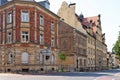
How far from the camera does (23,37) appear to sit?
131 feet

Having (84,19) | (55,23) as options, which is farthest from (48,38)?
(84,19)

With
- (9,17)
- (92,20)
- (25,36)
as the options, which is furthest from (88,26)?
(25,36)

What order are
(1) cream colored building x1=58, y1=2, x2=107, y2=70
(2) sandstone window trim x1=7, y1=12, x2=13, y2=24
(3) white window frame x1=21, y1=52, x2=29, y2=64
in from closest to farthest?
1. (3) white window frame x1=21, y1=52, x2=29, y2=64
2. (2) sandstone window trim x1=7, y1=12, x2=13, y2=24
3. (1) cream colored building x1=58, y1=2, x2=107, y2=70

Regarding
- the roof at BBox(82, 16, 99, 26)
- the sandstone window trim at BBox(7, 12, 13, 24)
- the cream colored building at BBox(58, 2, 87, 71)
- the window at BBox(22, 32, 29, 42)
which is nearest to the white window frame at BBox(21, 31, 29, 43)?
the window at BBox(22, 32, 29, 42)

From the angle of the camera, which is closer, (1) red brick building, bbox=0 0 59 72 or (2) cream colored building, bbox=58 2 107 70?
(1) red brick building, bbox=0 0 59 72

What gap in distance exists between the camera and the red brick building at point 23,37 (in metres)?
39.0

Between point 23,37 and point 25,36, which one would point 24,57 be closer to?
point 23,37

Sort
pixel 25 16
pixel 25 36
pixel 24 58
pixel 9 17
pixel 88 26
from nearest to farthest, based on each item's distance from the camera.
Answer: pixel 24 58, pixel 25 36, pixel 25 16, pixel 9 17, pixel 88 26

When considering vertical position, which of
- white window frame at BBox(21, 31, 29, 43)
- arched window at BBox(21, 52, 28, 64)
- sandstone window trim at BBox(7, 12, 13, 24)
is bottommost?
arched window at BBox(21, 52, 28, 64)

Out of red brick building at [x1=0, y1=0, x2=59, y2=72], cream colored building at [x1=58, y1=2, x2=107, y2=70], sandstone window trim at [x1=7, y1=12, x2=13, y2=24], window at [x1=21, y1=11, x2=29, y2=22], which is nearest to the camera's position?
red brick building at [x1=0, y1=0, x2=59, y2=72]

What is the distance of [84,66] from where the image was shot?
63.3 meters

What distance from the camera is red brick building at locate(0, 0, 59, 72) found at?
39031 millimetres

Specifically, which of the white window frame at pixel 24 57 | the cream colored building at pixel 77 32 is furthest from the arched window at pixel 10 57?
the cream colored building at pixel 77 32

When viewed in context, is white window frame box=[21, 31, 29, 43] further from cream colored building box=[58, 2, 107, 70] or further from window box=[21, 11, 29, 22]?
cream colored building box=[58, 2, 107, 70]
